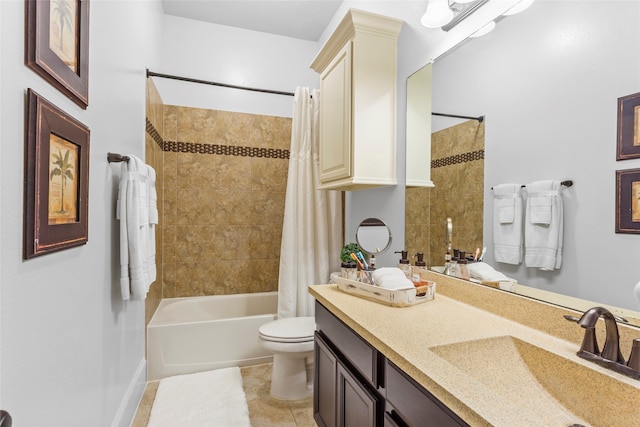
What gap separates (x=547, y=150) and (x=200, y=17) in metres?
3.06

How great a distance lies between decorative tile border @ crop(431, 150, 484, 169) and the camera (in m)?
1.34

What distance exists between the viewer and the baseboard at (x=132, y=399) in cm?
166

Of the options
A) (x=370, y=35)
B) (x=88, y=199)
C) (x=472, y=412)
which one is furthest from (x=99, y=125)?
(x=472, y=412)

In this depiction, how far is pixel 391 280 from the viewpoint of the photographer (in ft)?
4.55

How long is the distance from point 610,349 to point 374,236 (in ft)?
4.46

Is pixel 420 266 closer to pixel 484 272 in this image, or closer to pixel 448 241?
pixel 448 241

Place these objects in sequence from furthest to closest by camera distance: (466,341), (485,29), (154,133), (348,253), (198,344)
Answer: (154,133) → (198,344) → (348,253) → (485,29) → (466,341)

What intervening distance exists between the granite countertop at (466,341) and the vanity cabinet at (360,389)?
0.14 ft

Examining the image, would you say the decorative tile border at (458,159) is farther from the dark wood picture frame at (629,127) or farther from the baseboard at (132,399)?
the baseboard at (132,399)

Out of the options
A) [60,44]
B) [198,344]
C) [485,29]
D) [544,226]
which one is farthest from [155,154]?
[544,226]

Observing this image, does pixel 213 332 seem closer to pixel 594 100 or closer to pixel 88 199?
pixel 88 199

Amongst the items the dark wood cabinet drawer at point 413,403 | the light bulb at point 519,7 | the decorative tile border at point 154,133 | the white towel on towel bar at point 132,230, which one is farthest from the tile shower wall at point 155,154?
the light bulb at point 519,7

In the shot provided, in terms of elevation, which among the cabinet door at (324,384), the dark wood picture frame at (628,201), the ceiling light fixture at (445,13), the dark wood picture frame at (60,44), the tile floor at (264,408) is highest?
the ceiling light fixture at (445,13)

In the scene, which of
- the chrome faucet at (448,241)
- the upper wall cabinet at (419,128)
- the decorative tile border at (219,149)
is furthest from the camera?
the decorative tile border at (219,149)
